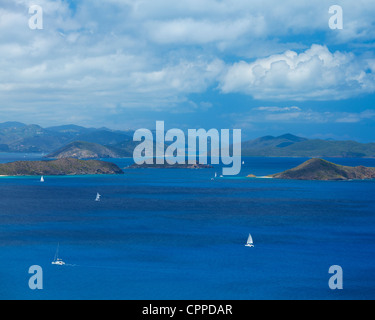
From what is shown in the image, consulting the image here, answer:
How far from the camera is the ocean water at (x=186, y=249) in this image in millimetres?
67562

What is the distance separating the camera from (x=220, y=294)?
6538cm

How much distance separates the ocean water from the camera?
67.6 meters

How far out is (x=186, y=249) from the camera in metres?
92.2

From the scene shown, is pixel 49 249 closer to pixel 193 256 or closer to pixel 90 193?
pixel 193 256

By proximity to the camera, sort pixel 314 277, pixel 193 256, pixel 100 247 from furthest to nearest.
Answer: pixel 100 247, pixel 193 256, pixel 314 277

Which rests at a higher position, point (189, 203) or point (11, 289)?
point (189, 203)

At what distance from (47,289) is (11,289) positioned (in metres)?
4.85

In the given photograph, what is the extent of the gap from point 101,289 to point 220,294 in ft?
52.2
